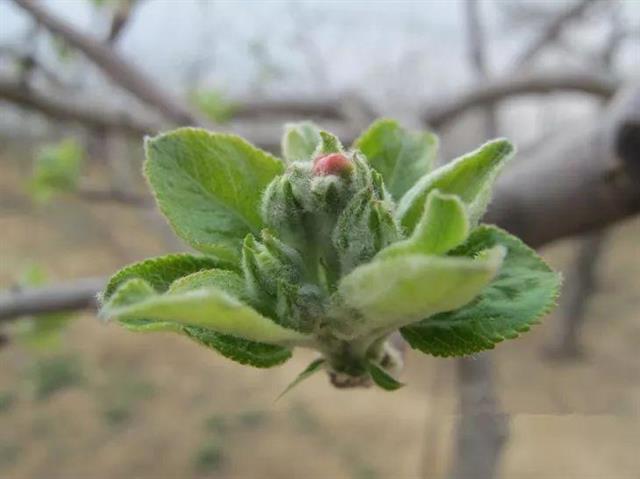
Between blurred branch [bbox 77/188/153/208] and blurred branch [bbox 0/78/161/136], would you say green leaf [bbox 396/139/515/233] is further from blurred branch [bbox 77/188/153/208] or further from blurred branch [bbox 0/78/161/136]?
blurred branch [bbox 77/188/153/208]

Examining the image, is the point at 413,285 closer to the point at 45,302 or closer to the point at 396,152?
the point at 396,152

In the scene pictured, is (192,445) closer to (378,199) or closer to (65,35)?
(65,35)

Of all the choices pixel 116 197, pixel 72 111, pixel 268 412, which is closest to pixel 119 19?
pixel 72 111

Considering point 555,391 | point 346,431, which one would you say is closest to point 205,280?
point 346,431

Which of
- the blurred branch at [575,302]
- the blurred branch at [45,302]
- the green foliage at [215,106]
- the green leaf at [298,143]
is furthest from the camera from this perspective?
the blurred branch at [575,302]

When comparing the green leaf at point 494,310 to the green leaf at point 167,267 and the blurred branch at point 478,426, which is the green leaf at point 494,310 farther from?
the blurred branch at point 478,426

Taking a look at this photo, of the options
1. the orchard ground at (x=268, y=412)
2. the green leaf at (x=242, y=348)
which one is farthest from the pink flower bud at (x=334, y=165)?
the orchard ground at (x=268, y=412)
